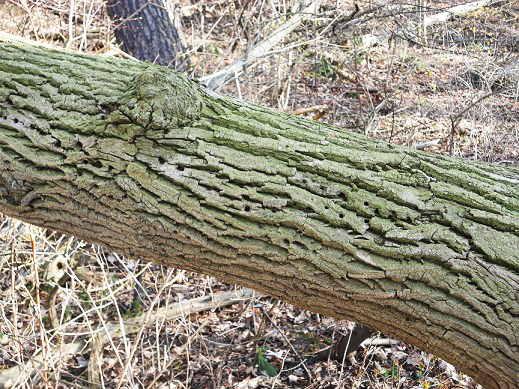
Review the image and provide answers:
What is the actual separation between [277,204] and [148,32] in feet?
15.6

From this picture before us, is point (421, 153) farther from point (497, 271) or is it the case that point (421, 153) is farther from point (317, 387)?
point (317, 387)

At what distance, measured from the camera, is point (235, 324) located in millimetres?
4867

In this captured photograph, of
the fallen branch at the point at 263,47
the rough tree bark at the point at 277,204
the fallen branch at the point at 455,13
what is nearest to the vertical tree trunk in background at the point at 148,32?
the fallen branch at the point at 263,47

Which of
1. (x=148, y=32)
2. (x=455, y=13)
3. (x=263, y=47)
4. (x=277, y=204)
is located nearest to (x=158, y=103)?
(x=277, y=204)

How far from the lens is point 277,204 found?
69.6 inches

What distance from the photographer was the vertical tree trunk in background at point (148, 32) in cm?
590

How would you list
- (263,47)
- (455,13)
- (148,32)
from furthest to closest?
(455,13) → (148,32) → (263,47)

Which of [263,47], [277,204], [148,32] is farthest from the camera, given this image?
[148,32]

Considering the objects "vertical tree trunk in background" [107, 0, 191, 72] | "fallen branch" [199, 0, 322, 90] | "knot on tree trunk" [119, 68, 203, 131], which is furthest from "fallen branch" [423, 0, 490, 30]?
"knot on tree trunk" [119, 68, 203, 131]

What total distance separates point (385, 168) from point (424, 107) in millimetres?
5623

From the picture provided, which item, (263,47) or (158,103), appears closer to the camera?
(158,103)

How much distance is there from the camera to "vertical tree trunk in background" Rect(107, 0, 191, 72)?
5898 millimetres

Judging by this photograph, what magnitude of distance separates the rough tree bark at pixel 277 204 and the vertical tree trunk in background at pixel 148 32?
13.5ft

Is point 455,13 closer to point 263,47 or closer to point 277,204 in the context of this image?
point 263,47
